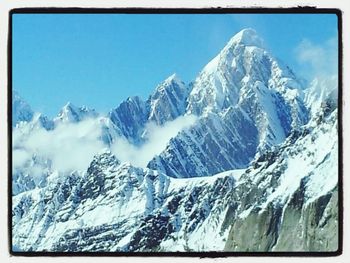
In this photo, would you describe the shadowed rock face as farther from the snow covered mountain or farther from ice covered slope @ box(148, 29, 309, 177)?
ice covered slope @ box(148, 29, 309, 177)

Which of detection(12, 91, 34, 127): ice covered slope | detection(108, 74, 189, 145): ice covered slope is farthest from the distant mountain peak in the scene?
detection(12, 91, 34, 127): ice covered slope

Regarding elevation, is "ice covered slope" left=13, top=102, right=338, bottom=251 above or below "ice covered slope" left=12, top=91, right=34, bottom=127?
below

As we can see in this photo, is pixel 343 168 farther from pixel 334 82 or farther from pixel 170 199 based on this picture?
pixel 170 199

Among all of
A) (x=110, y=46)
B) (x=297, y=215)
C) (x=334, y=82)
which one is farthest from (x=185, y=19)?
(x=297, y=215)

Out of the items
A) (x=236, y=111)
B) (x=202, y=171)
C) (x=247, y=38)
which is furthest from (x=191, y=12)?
(x=202, y=171)

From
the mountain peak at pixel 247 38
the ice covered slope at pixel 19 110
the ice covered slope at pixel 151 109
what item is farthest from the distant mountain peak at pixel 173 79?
the ice covered slope at pixel 19 110

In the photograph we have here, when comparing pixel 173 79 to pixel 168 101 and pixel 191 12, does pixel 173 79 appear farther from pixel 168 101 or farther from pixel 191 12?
pixel 191 12

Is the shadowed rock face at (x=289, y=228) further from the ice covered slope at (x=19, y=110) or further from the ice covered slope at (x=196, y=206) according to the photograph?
the ice covered slope at (x=19, y=110)
